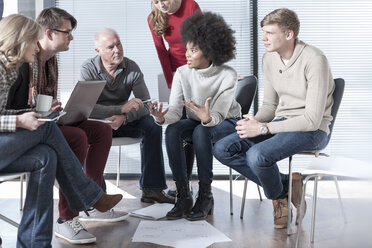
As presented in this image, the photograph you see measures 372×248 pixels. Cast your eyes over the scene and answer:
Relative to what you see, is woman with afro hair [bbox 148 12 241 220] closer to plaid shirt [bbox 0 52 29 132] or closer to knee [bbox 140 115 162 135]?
knee [bbox 140 115 162 135]

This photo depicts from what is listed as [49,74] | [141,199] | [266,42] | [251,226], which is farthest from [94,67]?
[251,226]


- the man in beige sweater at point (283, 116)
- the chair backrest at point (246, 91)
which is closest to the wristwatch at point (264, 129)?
the man in beige sweater at point (283, 116)

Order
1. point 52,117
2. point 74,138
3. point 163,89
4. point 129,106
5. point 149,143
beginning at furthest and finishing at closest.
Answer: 1. point 163,89
2. point 149,143
3. point 129,106
4. point 74,138
5. point 52,117

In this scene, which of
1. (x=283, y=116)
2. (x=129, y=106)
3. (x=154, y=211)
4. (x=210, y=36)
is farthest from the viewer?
(x=129, y=106)

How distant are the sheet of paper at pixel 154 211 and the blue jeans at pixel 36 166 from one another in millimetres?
878

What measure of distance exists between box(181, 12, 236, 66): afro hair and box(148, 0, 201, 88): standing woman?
27cm

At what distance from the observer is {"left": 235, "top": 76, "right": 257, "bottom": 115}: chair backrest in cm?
269

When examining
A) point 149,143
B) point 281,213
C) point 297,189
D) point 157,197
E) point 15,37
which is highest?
point 15,37

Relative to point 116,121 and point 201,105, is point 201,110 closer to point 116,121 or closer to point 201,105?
point 201,105

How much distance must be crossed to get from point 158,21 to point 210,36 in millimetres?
509

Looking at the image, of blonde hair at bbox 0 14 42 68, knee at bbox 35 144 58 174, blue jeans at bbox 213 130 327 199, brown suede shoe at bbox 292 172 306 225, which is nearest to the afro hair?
blue jeans at bbox 213 130 327 199

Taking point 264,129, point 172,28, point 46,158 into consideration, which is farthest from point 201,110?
point 46,158

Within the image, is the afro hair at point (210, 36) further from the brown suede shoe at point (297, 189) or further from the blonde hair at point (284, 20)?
the brown suede shoe at point (297, 189)

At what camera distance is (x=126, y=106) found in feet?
8.95
